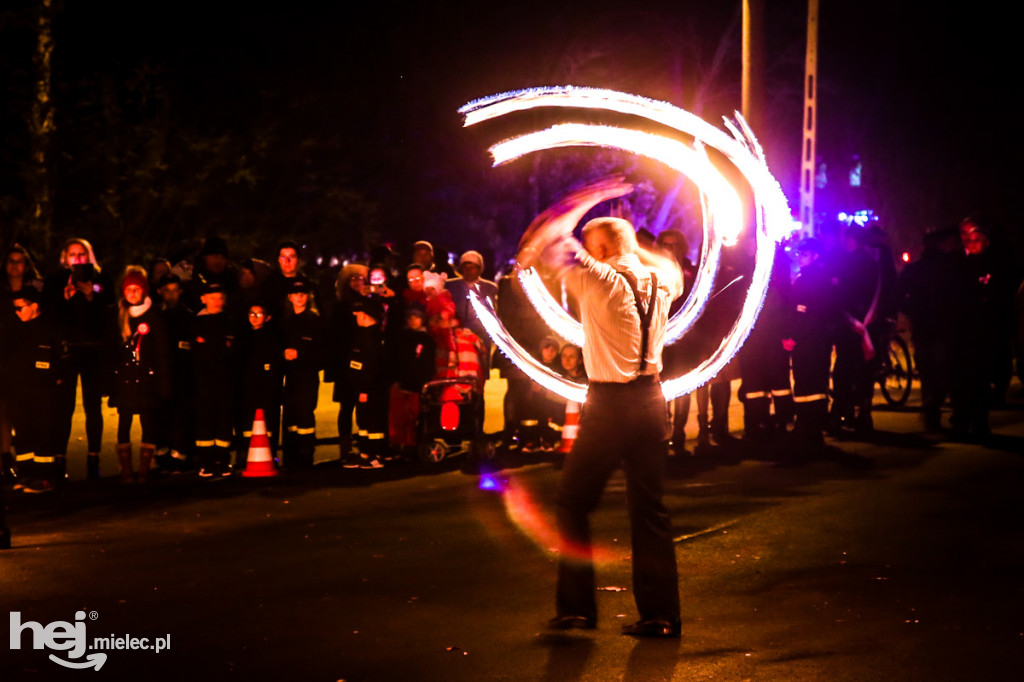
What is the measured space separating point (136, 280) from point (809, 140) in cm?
1147

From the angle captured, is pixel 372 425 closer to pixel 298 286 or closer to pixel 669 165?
pixel 298 286

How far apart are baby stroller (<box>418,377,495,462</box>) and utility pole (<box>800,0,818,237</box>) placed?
26.9 ft

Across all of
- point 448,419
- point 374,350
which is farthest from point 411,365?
point 448,419

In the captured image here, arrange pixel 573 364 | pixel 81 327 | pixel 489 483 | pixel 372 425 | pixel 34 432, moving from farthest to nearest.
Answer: pixel 573 364 → pixel 372 425 → pixel 81 327 → pixel 34 432 → pixel 489 483

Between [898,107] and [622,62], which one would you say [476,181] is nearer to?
[622,62]

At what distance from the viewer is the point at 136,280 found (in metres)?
12.6

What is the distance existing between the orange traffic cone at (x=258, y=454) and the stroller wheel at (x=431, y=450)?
1.55 meters

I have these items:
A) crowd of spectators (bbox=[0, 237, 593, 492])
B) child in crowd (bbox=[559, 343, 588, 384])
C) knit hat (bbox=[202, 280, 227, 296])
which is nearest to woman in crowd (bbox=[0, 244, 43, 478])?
crowd of spectators (bbox=[0, 237, 593, 492])

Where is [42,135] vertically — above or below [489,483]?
above

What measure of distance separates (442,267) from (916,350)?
5.54m

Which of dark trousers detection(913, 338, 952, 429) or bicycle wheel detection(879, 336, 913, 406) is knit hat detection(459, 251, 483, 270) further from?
bicycle wheel detection(879, 336, 913, 406)

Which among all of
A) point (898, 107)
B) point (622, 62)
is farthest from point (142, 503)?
point (898, 107)

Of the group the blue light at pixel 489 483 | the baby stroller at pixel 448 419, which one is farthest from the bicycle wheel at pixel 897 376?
the blue light at pixel 489 483

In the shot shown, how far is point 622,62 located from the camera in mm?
35375
